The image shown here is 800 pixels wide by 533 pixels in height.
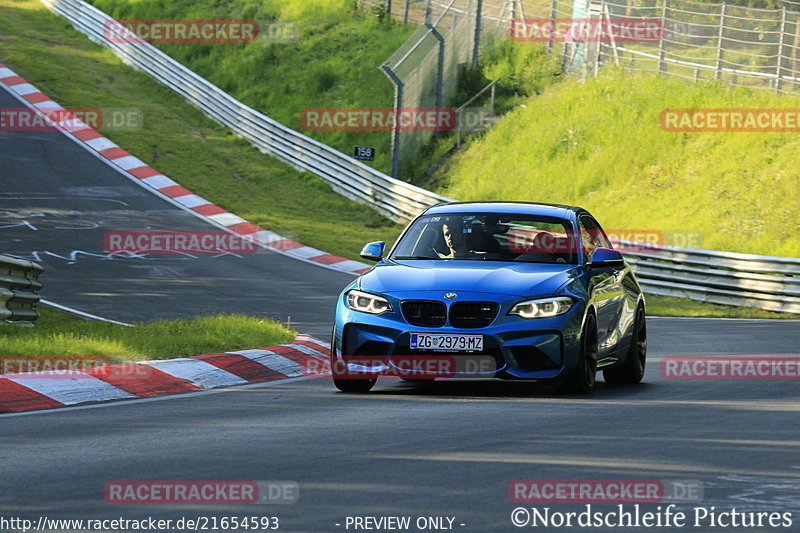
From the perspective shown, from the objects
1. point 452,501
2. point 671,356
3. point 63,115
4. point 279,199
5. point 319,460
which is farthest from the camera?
point 63,115

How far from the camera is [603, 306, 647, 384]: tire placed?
11875 millimetres

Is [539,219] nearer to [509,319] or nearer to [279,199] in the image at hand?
[509,319]

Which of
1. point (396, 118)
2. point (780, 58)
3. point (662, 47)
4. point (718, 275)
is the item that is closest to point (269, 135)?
point (396, 118)

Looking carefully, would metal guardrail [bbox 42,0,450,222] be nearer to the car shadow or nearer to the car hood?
the car shadow

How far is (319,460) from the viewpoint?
23.5ft

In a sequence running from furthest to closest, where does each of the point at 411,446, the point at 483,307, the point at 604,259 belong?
the point at 604,259
the point at 483,307
the point at 411,446

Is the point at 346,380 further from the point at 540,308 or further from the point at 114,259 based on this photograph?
the point at 114,259

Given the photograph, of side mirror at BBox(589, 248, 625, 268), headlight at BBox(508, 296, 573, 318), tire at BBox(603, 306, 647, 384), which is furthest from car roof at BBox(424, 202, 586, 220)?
headlight at BBox(508, 296, 573, 318)

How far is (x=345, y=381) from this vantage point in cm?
1067

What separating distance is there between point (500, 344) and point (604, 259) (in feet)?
5.09

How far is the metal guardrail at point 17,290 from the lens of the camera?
14820 mm

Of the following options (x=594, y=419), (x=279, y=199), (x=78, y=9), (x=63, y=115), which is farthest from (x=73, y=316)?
(x=78, y=9)

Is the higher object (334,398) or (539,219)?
(539,219)

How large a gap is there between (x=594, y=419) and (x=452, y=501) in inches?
124
